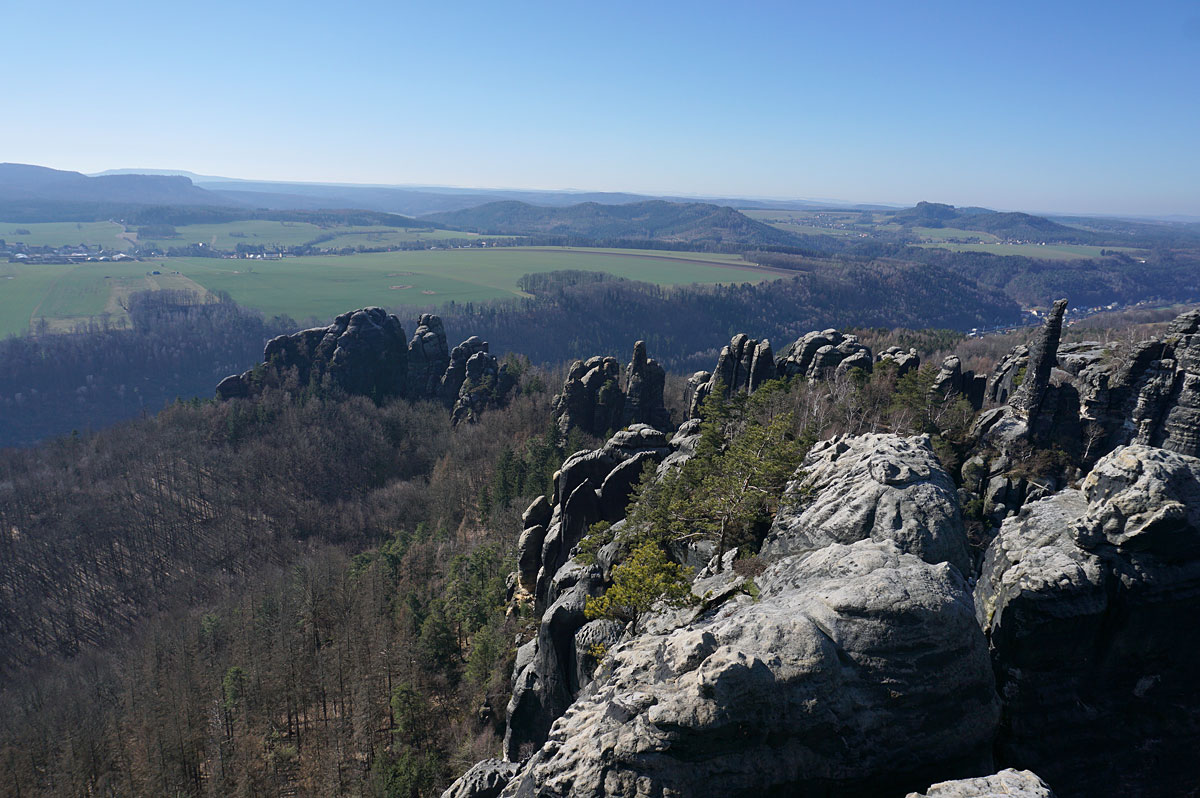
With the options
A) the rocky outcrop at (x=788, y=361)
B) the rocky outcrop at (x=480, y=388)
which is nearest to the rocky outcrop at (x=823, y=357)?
the rocky outcrop at (x=788, y=361)

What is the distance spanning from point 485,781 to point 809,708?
17991 millimetres

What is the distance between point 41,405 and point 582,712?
212 m

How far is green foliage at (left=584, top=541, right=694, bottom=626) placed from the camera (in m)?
21.1

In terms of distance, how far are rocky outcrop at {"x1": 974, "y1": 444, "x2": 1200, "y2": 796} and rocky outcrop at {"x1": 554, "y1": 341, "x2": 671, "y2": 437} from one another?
67.7 metres

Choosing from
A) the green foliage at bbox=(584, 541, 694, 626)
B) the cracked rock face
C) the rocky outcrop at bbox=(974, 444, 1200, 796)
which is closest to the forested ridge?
the green foliage at bbox=(584, 541, 694, 626)

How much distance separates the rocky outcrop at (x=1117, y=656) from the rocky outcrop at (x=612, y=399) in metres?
67.7

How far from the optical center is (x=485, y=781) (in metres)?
25.8

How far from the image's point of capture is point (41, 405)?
166625mm

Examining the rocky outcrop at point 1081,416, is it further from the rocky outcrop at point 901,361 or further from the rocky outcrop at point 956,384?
the rocky outcrop at point 901,361

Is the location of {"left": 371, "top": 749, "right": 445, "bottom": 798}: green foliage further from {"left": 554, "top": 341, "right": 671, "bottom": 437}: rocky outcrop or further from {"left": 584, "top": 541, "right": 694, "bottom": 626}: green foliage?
{"left": 554, "top": 341, "right": 671, "bottom": 437}: rocky outcrop


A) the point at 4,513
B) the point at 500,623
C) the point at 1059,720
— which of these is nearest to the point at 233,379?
the point at 4,513

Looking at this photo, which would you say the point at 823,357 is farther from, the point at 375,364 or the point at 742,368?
the point at 375,364

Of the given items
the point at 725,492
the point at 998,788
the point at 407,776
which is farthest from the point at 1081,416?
the point at 407,776

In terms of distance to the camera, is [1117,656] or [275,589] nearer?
[1117,656]
